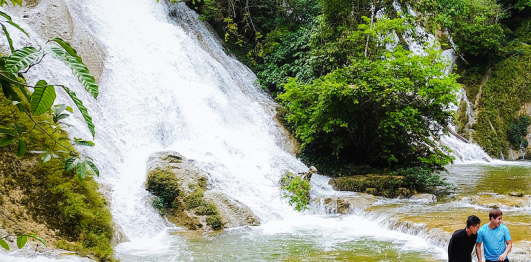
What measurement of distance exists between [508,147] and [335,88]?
55.3 feet

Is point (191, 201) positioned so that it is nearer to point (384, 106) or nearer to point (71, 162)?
point (384, 106)

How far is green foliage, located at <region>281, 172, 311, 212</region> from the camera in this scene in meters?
11.0

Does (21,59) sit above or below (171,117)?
above

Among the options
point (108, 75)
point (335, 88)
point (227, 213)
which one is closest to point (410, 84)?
point (335, 88)

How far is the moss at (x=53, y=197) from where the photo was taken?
5926mm

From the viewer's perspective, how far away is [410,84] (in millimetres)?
12711

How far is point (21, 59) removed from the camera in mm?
1623

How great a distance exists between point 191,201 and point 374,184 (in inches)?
246

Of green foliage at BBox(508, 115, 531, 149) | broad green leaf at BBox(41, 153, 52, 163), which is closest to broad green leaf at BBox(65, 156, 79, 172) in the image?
broad green leaf at BBox(41, 153, 52, 163)

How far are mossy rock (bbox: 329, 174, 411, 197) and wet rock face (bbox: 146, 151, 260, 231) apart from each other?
447 cm

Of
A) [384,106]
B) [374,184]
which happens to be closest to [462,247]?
[374,184]

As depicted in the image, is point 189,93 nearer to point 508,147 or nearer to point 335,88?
point 335,88

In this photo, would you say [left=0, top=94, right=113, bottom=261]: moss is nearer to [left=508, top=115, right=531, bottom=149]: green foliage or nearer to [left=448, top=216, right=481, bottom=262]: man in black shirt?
[left=448, top=216, right=481, bottom=262]: man in black shirt

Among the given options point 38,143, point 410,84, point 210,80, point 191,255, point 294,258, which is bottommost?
point 191,255
